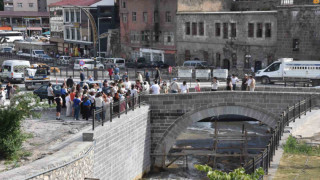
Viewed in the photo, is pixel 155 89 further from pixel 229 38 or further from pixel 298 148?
pixel 229 38

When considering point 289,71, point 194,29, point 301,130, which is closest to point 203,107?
point 301,130

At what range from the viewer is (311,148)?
730 inches

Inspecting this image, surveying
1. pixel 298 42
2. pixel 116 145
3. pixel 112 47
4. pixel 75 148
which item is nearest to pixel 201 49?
pixel 298 42

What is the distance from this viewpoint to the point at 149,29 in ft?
203

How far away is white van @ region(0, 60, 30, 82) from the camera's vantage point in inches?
1829

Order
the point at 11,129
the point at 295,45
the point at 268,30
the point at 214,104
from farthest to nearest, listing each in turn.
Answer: the point at 268,30 → the point at 295,45 → the point at 214,104 → the point at 11,129

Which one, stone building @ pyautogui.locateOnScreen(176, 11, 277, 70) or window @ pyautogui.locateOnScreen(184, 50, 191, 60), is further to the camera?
window @ pyautogui.locateOnScreen(184, 50, 191, 60)

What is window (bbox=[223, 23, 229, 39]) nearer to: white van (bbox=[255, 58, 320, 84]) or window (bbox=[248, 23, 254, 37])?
window (bbox=[248, 23, 254, 37])

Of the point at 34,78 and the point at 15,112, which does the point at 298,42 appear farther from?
the point at 15,112

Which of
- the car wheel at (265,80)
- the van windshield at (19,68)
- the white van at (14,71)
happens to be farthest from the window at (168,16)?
the car wheel at (265,80)

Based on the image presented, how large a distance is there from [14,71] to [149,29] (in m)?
19.0

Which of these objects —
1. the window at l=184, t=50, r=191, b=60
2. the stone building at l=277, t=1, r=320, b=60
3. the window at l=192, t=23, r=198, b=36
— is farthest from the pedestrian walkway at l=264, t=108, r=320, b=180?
the window at l=184, t=50, r=191, b=60

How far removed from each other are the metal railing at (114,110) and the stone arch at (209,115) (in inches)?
103

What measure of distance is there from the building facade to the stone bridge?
30.7 metres
